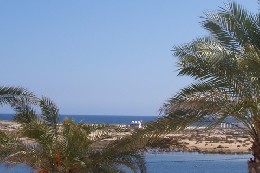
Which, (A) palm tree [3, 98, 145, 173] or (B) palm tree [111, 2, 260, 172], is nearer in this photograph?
(B) palm tree [111, 2, 260, 172]

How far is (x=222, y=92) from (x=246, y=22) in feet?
6.10

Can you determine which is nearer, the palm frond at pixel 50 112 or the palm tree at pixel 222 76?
the palm tree at pixel 222 76

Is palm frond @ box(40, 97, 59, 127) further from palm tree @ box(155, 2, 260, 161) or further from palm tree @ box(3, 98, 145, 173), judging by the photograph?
palm tree @ box(155, 2, 260, 161)

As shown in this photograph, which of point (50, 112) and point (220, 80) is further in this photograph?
point (50, 112)

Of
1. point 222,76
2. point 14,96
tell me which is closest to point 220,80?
point 222,76

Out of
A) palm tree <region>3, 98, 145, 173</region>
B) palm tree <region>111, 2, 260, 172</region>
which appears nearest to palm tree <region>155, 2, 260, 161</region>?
palm tree <region>111, 2, 260, 172</region>

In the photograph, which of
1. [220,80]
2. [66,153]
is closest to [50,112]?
[66,153]

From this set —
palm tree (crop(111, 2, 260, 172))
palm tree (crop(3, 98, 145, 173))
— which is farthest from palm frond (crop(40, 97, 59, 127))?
palm tree (crop(111, 2, 260, 172))

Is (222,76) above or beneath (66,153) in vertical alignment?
above

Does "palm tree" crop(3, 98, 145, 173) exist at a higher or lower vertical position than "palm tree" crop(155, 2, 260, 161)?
lower

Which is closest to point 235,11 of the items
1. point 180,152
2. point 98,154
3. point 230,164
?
point 98,154

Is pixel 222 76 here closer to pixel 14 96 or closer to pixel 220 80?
pixel 220 80

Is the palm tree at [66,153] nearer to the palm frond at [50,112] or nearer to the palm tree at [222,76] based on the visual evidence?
the palm frond at [50,112]

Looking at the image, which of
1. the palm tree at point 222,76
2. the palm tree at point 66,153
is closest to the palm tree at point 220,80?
the palm tree at point 222,76
